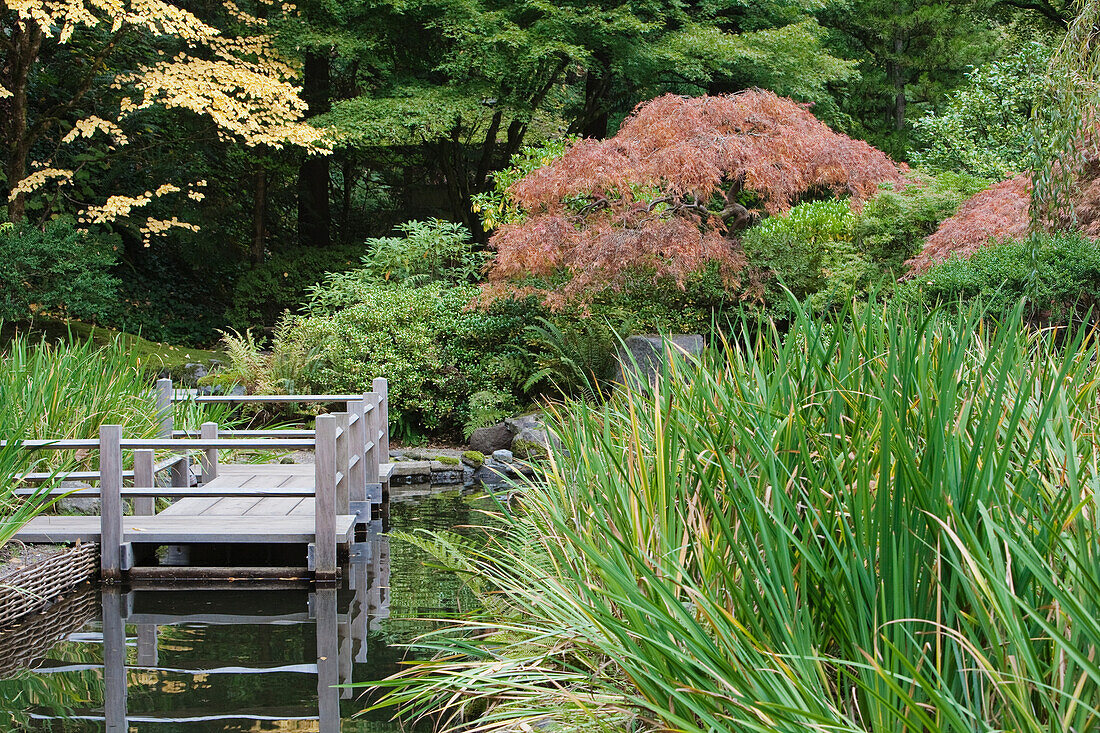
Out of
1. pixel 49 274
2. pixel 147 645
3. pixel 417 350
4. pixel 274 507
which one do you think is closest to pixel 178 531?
pixel 274 507

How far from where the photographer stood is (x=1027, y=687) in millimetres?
1646

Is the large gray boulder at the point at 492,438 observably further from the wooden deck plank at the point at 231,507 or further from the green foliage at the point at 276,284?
the green foliage at the point at 276,284

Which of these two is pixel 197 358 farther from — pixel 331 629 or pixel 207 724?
pixel 207 724

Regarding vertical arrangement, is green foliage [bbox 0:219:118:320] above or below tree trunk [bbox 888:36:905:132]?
below

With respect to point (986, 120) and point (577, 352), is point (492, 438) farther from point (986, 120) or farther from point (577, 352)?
point (986, 120)

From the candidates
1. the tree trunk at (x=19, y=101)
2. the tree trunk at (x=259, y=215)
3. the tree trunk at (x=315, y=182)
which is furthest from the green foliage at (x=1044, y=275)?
the tree trunk at (x=259, y=215)

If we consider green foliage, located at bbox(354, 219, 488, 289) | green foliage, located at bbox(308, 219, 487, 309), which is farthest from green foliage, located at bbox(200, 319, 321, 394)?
green foliage, located at bbox(354, 219, 488, 289)

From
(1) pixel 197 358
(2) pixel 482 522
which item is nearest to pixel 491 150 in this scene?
(1) pixel 197 358

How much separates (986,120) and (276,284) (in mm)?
9965

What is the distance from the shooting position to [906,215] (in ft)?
33.9

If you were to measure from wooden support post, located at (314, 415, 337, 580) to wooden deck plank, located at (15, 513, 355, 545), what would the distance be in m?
0.16

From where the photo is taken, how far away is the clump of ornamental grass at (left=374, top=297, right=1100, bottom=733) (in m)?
1.62

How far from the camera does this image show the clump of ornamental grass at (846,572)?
5.33 feet

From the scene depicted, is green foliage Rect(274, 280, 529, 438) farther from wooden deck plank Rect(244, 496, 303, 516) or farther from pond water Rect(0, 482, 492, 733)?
pond water Rect(0, 482, 492, 733)
